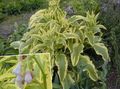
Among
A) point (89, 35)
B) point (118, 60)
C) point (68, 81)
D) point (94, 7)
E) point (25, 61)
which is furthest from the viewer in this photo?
point (94, 7)

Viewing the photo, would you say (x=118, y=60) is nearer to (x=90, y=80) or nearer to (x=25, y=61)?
(x=90, y=80)

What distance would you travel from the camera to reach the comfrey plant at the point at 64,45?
356 cm

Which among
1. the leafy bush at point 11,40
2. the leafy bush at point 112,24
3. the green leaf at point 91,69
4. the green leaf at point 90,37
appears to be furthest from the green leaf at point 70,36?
the leafy bush at point 11,40

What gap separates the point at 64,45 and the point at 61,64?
21cm

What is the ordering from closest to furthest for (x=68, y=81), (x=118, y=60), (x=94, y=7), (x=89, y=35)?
(x=68, y=81) < (x=89, y=35) < (x=118, y=60) < (x=94, y=7)

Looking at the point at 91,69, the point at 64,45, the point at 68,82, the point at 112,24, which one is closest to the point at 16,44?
the point at 64,45

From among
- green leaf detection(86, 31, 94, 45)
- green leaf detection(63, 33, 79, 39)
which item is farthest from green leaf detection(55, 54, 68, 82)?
green leaf detection(86, 31, 94, 45)

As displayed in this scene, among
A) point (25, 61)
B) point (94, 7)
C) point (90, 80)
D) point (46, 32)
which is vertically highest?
point (94, 7)

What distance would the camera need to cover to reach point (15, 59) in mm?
2537

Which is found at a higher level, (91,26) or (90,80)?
(91,26)

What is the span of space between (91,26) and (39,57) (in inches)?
58.6

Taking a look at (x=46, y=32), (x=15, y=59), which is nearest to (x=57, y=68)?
(x=46, y=32)

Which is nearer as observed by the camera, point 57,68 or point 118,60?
Answer: point 57,68

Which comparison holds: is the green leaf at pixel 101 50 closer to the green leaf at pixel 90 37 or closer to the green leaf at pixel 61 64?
the green leaf at pixel 90 37
